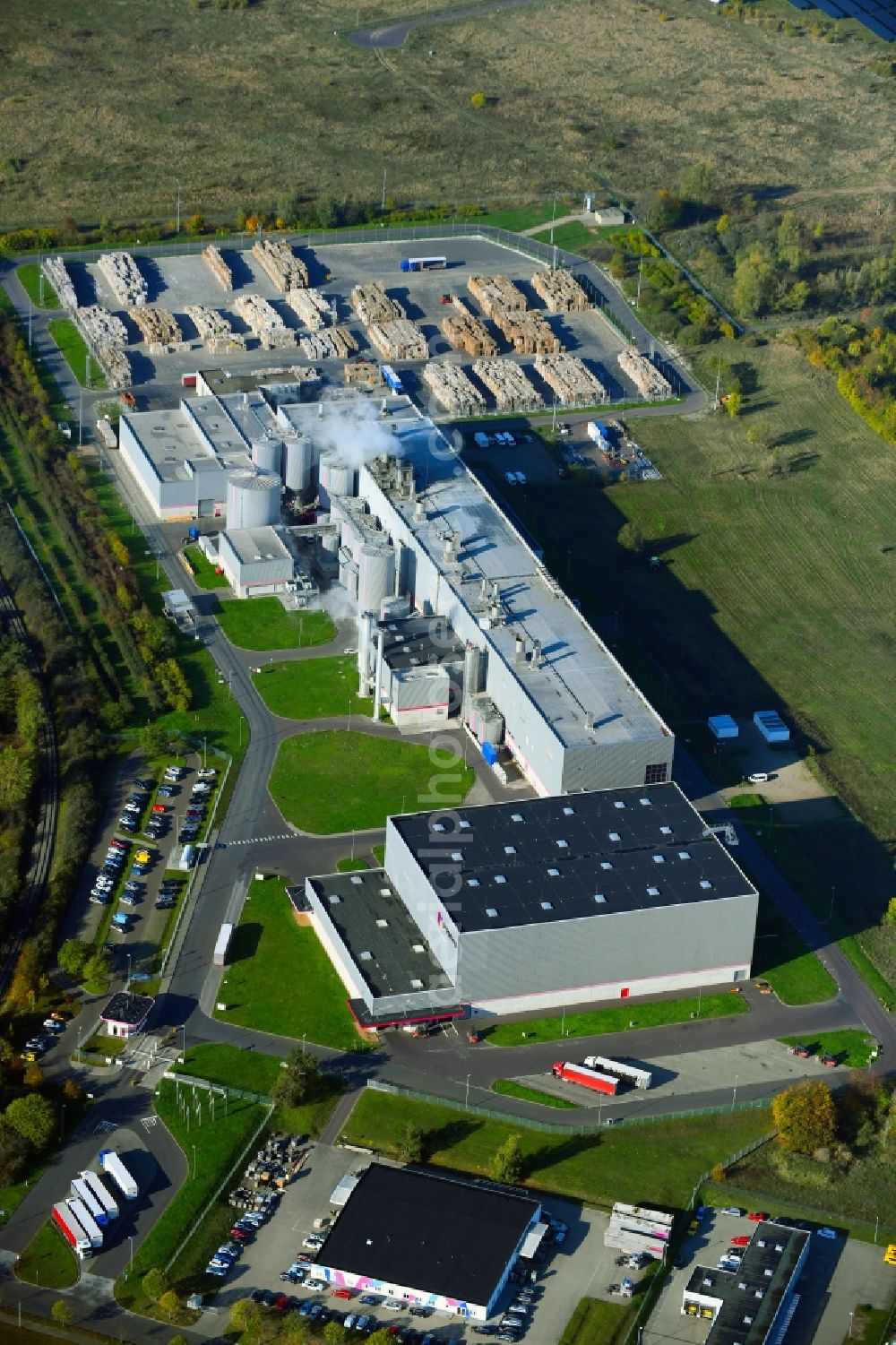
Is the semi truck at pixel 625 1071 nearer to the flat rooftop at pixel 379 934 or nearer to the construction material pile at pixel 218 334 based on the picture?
the flat rooftop at pixel 379 934

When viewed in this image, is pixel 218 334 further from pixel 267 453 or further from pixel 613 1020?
pixel 613 1020

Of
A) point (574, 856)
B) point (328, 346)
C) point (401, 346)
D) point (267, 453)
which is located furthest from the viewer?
point (401, 346)

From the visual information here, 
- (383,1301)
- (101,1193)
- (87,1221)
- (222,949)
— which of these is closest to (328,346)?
(222,949)

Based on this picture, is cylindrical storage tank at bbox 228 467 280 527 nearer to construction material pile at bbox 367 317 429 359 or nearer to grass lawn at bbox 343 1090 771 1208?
construction material pile at bbox 367 317 429 359

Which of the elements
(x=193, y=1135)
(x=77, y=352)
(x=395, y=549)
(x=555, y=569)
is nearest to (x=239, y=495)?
(x=395, y=549)

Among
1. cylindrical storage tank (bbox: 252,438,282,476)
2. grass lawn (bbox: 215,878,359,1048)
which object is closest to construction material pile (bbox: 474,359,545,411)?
cylindrical storage tank (bbox: 252,438,282,476)

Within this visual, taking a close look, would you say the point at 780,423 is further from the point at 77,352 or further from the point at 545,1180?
the point at 545,1180
